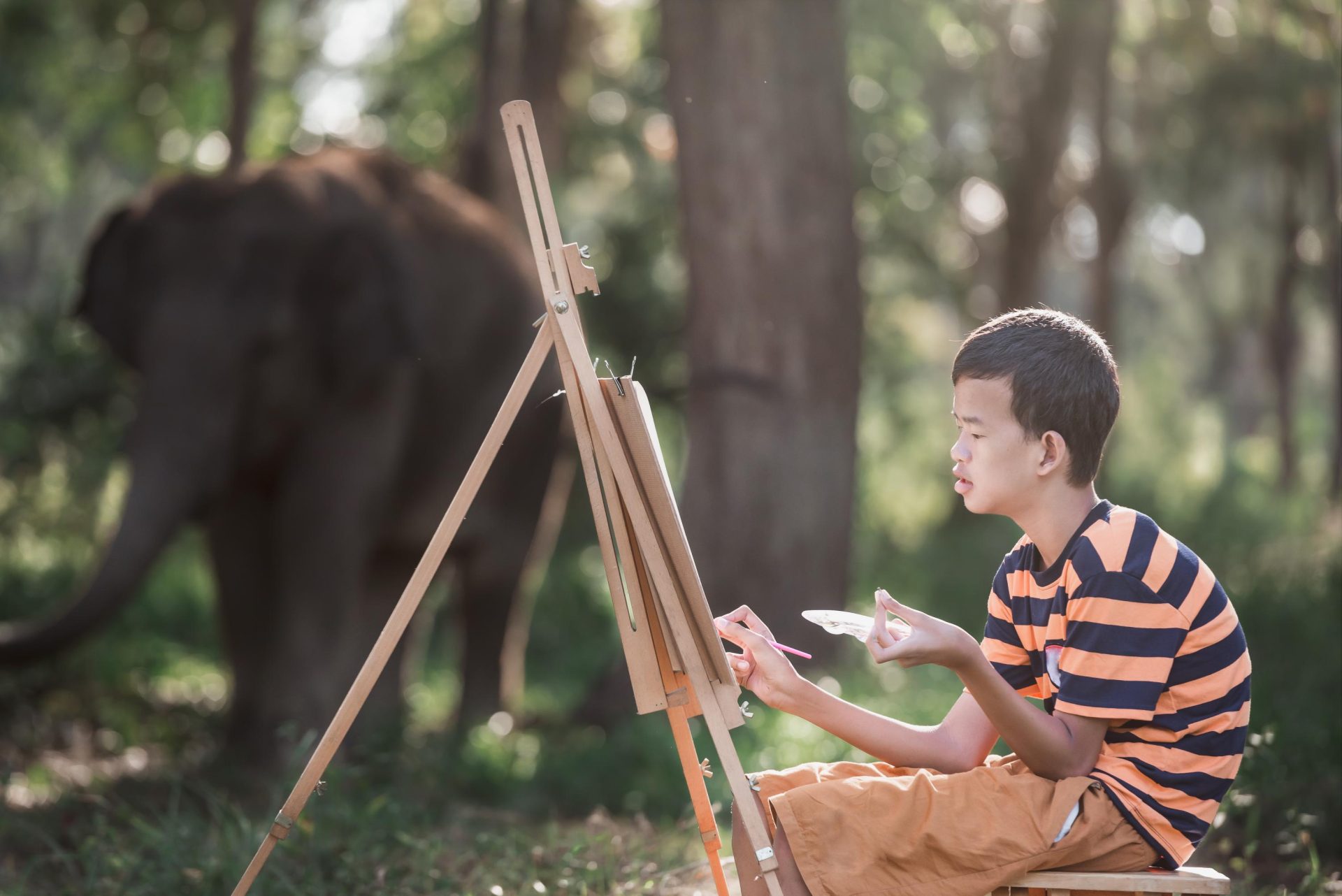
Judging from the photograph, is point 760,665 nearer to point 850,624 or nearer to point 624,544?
point 850,624

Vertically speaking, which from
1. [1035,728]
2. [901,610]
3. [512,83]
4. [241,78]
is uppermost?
[512,83]

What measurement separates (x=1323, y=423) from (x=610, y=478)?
1292 inches

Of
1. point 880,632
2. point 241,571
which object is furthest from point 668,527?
point 241,571

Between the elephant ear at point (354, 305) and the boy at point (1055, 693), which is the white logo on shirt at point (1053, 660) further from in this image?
the elephant ear at point (354, 305)

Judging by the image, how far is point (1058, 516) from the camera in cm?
283

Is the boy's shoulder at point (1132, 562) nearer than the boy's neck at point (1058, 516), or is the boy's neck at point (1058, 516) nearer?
the boy's shoulder at point (1132, 562)

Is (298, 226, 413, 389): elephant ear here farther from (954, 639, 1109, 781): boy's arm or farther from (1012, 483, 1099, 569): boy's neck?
(954, 639, 1109, 781): boy's arm

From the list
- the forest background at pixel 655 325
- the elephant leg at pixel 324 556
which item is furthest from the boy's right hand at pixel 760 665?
the elephant leg at pixel 324 556

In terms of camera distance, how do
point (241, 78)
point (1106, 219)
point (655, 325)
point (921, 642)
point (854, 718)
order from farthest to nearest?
1. point (1106, 219)
2. point (655, 325)
3. point (241, 78)
4. point (854, 718)
5. point (921, 642)

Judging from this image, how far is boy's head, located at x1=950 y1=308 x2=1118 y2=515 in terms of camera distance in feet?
9.17

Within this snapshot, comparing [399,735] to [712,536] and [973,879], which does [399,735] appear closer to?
[712,536]

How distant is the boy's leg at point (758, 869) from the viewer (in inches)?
110

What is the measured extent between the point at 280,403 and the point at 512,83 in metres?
5.44

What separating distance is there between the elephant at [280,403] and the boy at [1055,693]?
4046 mm
